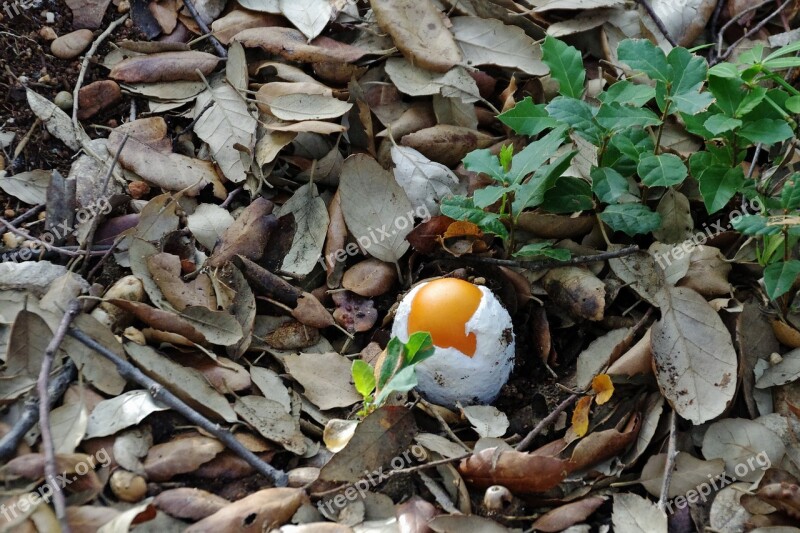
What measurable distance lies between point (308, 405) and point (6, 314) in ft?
2.53

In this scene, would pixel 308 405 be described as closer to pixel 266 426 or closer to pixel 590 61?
pixel 266 426

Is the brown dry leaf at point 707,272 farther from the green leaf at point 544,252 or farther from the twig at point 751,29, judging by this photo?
the twig at point 751,29

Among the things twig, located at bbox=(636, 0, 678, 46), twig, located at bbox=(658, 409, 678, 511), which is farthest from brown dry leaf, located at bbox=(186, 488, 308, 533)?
twig, located at bbox=(636, 0, 678, 46)

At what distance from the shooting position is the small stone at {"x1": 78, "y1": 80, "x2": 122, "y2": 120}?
97.7 inches

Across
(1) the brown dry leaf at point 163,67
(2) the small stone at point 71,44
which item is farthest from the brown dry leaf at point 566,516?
(2) the small stone at point 71,44

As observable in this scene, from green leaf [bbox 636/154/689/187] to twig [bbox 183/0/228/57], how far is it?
1400mm

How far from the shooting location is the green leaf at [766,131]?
1879mm

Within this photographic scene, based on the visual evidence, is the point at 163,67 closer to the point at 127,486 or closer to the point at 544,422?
the point at 127,486

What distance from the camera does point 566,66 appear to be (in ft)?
6.88

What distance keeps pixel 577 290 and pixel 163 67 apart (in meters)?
1.48

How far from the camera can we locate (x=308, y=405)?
203 centimetres

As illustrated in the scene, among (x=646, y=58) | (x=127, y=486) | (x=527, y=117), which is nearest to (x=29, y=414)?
(x=127, y=486)

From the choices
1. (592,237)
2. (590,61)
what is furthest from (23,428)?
(590,61)

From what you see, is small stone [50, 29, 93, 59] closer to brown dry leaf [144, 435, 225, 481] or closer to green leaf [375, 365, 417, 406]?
brown dry leaf [144, 435, 225, 481]
